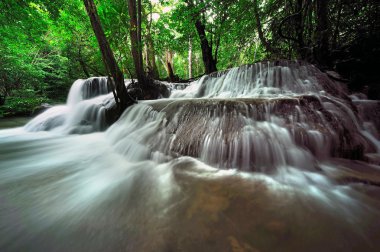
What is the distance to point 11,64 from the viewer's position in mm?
7867

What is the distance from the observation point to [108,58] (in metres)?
3.91

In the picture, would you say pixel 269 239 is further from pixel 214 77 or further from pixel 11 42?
pixel 11 42

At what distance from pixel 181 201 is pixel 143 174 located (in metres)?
0.80

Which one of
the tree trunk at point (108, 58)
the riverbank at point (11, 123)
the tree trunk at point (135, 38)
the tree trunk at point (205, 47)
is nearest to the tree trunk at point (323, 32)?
the tree trunk at point (205, 47)

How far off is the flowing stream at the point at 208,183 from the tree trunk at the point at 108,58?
1183 millimetres

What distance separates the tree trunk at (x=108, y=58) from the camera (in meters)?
3.53

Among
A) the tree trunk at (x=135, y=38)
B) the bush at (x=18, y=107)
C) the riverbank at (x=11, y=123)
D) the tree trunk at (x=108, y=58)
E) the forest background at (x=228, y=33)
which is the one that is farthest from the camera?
the bush at (x=18, y=107)

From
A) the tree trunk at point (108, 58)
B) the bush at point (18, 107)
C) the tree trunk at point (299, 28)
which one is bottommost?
the bush at point (18, 107)

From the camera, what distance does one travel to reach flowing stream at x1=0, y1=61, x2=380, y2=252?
1.03 metres

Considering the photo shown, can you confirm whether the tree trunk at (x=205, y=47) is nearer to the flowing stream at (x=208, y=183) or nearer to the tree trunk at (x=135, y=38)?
the tree trunk at (x=135, y=38)

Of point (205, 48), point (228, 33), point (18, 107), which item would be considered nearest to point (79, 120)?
point (18, 107)

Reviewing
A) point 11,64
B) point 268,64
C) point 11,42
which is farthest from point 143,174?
point 11,64

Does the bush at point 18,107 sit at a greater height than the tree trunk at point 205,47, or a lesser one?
lesser

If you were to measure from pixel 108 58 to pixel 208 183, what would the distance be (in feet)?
12.6
